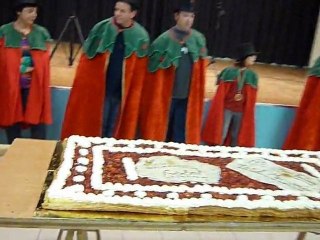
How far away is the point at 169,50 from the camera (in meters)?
3.55

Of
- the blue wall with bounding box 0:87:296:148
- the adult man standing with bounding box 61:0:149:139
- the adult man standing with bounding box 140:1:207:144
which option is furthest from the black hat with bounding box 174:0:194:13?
the blue wall with bounding box 0:87:296:148

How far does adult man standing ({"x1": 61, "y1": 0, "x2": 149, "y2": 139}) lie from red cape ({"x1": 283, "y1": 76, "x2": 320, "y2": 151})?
1.23 meters

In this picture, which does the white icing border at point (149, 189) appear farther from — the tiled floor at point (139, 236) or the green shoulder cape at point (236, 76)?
the green shoulder cape at point (236, 76)

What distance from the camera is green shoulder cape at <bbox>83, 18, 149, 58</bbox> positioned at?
11.3 feet

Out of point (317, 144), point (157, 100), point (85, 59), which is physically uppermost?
point (85, 59)

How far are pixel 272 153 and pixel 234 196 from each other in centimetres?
63

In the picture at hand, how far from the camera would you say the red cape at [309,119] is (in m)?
3.91

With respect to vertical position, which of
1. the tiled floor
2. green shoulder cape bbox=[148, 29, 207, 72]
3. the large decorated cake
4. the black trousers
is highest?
green shoulder cape bbox=[148, 29, 207, 72]

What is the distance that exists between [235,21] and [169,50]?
311 centimetres

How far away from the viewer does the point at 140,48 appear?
3520 millimetres

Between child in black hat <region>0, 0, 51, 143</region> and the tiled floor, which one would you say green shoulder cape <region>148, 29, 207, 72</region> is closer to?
child in black hat <region>0, 0, 51, 143</region>

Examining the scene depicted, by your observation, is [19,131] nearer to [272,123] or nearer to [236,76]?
[236,76]

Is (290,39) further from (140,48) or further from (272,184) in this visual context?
(272,184)

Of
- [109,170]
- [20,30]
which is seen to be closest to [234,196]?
[109,170]
